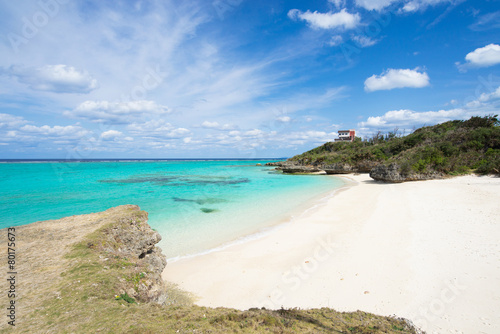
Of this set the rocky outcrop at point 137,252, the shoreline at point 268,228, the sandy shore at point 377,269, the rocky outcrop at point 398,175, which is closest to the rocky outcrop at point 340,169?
the rocky outcrop at point 398,175

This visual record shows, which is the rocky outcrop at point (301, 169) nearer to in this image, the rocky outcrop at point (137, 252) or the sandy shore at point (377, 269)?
the sandy shore at point (377, 269)

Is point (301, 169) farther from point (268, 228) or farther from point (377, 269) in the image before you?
point (377, 269)

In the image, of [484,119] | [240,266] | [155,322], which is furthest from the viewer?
[484,119]

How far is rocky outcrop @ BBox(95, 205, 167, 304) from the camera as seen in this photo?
4.23 meters

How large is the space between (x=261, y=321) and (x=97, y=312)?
8.00 ft

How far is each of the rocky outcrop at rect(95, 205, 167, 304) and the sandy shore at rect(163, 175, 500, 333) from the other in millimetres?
1636

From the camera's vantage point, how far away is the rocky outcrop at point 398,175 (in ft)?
74.4

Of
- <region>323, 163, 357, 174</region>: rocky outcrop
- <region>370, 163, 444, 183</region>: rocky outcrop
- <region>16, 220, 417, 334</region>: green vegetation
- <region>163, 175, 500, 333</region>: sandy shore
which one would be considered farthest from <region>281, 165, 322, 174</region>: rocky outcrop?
<region>16, 220, 417, 334</region>: green vegetation

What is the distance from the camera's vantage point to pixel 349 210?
1438 cm

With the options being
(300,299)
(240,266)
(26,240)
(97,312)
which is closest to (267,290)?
(300,299)

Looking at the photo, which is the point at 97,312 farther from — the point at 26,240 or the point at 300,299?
the point at 300,299

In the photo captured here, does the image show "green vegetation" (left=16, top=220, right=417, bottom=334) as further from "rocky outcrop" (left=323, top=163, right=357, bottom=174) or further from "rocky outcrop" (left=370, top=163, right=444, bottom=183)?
"rocky outcrop" (left=323, top=163, right=357, bottom=174)

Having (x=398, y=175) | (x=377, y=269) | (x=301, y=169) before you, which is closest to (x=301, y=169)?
(x=301, y=169)

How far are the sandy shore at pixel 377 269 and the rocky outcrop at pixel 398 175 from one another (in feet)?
40.0
